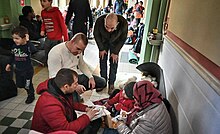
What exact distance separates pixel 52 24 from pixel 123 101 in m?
1.56

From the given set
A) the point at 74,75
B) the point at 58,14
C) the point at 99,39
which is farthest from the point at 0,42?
the point at 74,75

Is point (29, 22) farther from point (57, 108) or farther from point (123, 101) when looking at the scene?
point (57, 108)

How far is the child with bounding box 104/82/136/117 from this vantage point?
76.9 inches

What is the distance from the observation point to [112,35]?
2.54 meters

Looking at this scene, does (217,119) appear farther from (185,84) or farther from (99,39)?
(99,39)

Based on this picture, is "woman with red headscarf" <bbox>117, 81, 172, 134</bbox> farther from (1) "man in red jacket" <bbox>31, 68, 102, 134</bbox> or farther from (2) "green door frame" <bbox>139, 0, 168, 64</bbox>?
(2) "green door frame" <bbox>139, 0, 168, 64</bbox>

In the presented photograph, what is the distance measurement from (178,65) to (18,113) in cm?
173

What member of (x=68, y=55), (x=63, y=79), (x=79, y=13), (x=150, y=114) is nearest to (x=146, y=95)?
(x=150, y=114)

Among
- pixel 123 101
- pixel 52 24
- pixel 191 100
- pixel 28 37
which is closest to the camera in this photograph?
pixel 191 100

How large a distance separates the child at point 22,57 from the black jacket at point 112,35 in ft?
2.94

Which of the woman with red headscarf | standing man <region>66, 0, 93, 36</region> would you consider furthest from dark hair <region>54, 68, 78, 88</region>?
standing man <region>66, 0, 93, 36</region>

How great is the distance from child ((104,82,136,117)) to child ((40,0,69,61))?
130 cm

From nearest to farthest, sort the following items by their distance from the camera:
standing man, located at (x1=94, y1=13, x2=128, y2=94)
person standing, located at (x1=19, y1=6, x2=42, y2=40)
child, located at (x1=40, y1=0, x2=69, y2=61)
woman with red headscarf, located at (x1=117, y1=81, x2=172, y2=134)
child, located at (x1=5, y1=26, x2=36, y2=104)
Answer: woman with red headscarf, located at (x1=117, y1=81, x2=172, y2=134) → child, located at (x1=5, y1=26, x2=36, y2=104) → standing man, located at (x1=94, y1=13, x2=128, y2=94) → child, located at (x1=40, y1=0, x2=69, y2=61) → person standing, located at (x1=19, y1=6, x2=42, y2=40)

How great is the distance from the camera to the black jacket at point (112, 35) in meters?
2.52
